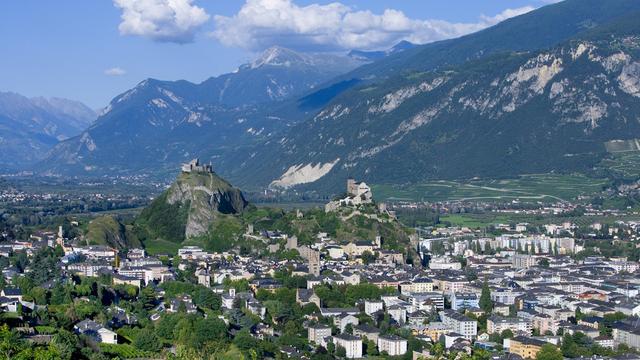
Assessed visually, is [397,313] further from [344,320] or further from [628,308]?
[628,308]

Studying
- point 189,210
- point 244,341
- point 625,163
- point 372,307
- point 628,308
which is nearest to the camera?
point 244,341

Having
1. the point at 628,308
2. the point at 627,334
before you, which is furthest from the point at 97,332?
the point at 628,308

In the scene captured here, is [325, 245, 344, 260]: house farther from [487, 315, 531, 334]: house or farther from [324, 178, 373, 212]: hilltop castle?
[487, 315, 531, 334]: house

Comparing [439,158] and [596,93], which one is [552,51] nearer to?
[596,93]

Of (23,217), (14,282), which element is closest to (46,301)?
(14,282)

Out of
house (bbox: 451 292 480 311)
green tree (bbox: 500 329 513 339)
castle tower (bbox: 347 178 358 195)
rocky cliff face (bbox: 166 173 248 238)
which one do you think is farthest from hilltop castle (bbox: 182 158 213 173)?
green tree (bbox: 500 329 513 339)
